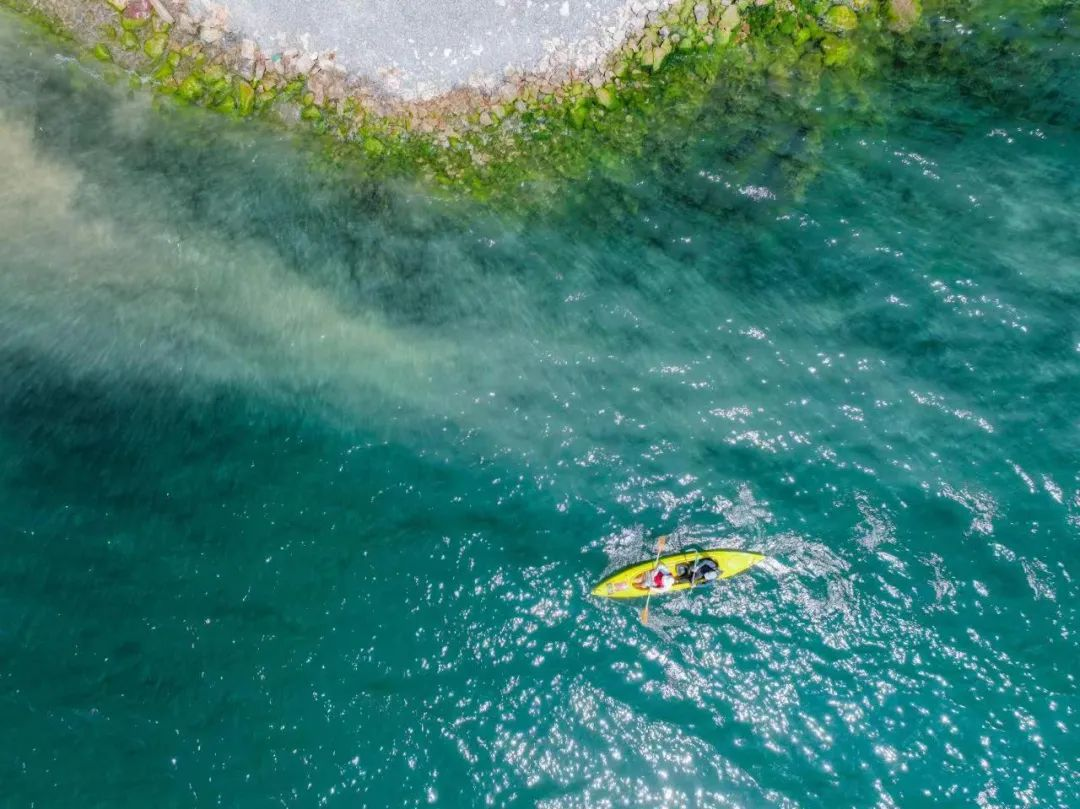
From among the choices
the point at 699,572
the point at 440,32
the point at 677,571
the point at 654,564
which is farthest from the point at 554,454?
the point at 440,32

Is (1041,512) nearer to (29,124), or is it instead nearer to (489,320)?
(489,320)

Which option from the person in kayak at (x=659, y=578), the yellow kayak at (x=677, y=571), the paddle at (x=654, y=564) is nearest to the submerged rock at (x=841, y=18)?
the yellow kayak at (x=677, y=571)

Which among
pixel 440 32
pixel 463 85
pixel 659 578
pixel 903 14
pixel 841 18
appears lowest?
pixel 659 578

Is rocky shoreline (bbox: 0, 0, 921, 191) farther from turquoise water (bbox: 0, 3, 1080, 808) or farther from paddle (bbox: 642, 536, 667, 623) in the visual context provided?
paddle (bbox: 642, 536, 667, 623)

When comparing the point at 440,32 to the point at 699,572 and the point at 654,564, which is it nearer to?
the point at 654,564

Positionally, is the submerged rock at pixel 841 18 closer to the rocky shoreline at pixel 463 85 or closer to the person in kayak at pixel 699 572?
the rocky shoreline at pixel 463 85

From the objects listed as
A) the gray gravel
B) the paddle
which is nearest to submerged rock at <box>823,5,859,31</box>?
the gray gravel
